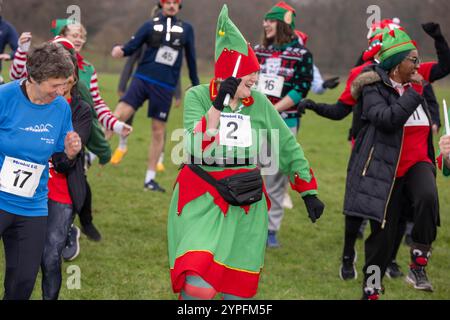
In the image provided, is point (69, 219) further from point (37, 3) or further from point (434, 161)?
point (37, 3)

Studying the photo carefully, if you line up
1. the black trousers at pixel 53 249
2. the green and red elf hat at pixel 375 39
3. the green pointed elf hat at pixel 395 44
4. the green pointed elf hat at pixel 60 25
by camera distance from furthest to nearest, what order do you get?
the green pointed elf hat at pixel 60 25 → the green and red elf hat at pixel 375 39 → the green pointed elf hat at pixel 395 44 → the black trousers at pixel 53 249

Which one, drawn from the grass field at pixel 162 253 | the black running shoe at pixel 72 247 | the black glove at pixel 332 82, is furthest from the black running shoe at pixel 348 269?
the black running shoe at pixel 72 247

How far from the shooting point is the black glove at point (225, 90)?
4.11 metres

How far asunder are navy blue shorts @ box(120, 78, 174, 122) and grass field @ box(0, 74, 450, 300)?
1.09 metres

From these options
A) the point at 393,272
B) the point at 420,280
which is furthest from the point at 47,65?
the point at 393,272

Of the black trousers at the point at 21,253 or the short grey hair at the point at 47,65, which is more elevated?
the short grey hair at the point at 47,65

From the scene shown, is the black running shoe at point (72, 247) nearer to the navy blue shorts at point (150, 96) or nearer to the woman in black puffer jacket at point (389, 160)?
the woman in black puffer jacket at point (389, 160)

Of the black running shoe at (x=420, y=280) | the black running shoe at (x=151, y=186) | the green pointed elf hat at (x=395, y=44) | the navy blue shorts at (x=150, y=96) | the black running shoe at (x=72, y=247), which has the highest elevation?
the green pointed elf hat at (x=395, y=44)

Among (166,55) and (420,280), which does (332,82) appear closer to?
(420,280)

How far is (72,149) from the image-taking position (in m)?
4.50

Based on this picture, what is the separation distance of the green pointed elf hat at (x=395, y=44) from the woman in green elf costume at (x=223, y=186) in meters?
1.67

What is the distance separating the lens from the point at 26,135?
13.6 feet

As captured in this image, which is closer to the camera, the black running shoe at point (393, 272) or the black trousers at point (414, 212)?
the black trousers at point (414, 212)

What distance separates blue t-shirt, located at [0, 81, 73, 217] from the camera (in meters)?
4.12
